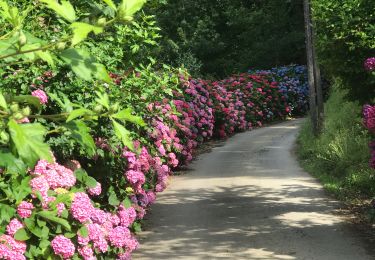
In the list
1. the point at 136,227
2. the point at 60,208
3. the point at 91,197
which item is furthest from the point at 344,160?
the point at 60,208

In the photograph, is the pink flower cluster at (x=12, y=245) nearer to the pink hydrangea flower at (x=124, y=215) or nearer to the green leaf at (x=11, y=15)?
the pink hydrangea flower at (x=124, y=215)

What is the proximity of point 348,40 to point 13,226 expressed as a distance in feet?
15.7

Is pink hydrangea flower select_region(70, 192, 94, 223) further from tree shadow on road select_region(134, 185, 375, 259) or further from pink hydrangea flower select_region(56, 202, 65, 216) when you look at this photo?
tree shadow on road select_region(134, 185, 375, 259)

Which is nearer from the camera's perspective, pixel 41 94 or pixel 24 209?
pixel 24 209

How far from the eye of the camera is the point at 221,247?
6129mm

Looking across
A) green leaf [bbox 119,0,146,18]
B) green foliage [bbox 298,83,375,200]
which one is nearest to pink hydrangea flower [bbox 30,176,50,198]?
green leaf [bbox 119,0,146,18]

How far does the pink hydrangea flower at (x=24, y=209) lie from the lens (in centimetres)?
376

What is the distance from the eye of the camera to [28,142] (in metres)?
1.35

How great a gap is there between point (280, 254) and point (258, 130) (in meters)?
14.3

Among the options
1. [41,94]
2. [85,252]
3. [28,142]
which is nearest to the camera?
[28,142]

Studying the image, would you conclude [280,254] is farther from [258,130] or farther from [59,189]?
[258,130]

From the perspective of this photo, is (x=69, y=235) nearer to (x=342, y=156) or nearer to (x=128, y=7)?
(x=128, y=7)

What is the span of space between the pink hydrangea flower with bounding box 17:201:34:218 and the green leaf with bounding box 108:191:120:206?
5.27 feet

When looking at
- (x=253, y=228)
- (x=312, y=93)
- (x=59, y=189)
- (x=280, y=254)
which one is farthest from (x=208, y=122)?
(x=59, y=189)
